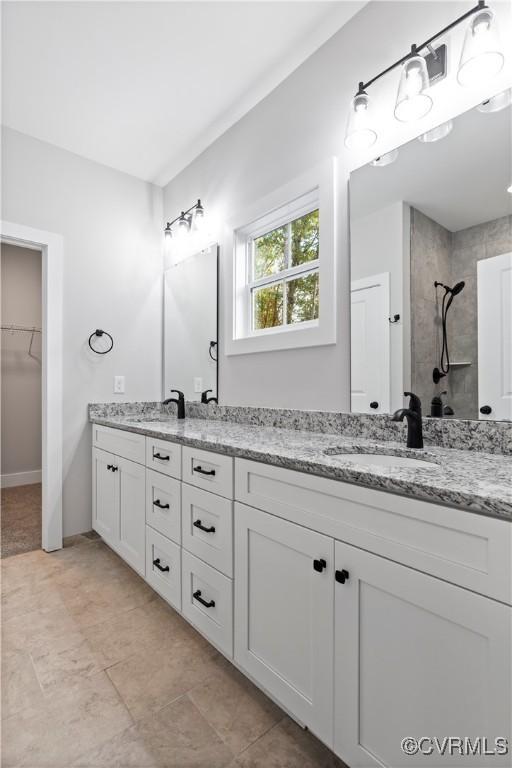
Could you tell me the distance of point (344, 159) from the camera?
5.68ft

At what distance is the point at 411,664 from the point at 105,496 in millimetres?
2091

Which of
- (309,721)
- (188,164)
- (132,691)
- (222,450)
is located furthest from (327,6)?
(132,691)

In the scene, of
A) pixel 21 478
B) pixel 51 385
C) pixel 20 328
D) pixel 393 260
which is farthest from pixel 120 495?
pixel 20 328

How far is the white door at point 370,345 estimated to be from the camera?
1556 millimetres

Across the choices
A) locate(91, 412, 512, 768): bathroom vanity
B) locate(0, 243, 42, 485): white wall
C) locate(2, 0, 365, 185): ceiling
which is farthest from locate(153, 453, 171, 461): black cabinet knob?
locate(0, 243, 42, 485): white wall

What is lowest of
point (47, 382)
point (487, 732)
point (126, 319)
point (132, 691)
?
point (132, 691)

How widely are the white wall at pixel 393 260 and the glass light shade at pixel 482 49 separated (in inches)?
17.2

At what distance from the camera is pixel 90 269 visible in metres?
2.78

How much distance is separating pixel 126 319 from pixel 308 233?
1579 mm

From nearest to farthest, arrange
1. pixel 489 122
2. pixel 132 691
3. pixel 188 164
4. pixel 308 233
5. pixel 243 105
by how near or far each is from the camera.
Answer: pixel 489 122 → pixel 132 691 → pixel 308 233 → pixel 243 105 → pixel 188 164

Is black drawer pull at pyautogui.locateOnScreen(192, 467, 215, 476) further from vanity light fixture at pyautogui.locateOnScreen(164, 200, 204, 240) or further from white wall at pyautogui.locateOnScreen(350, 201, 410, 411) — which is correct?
vanity light fixture at pyautogui.locateOnScreen(164, 200, 204, 240)

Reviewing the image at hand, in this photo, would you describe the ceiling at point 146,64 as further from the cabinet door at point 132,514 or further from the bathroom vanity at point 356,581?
the cabinet door at point 132,514

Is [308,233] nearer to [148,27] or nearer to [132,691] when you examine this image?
[148,27]

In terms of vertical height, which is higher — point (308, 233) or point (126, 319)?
point (308, 233)
